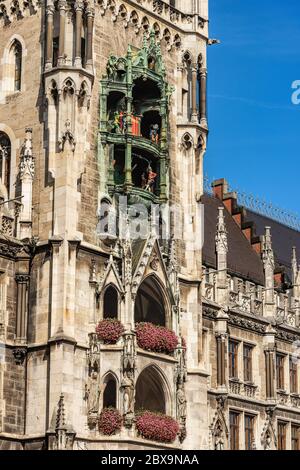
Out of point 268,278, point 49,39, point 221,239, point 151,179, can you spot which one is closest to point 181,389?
point 151,179

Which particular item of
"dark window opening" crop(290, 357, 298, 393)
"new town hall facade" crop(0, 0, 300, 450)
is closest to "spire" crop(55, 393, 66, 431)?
"new town hall facade" crop(0, 0, 300, 450)

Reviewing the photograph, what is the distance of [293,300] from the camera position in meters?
57.8

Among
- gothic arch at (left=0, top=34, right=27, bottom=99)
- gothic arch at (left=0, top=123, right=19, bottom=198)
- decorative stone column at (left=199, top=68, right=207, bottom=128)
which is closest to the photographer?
gothic arch at (left=0, top=123, right=19, bottom=198)

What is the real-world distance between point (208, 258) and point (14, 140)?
1251 centimetres

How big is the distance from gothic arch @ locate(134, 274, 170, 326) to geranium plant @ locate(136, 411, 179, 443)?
359cm

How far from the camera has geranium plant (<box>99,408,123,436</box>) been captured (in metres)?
42.2

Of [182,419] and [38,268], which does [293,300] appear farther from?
[38,268]

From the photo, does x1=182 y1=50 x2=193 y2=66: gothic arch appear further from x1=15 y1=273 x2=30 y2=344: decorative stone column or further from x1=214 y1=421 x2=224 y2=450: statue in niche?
x1=214 y1=421 x2=224 y2=450: statue in niche

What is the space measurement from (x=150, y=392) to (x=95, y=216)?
671cm

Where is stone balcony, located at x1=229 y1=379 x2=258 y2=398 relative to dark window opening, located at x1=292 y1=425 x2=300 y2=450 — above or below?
above

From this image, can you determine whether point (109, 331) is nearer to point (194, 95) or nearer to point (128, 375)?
point (128, 375)

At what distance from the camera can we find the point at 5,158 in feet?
153

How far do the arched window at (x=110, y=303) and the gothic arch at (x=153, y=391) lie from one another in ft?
7.49
